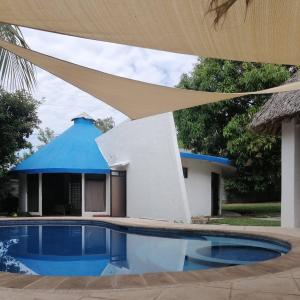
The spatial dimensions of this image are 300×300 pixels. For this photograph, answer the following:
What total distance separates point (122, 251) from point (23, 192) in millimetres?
9063

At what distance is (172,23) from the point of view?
311 cm

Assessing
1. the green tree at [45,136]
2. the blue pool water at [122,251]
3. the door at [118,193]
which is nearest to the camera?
the blue pool water at [122,251]

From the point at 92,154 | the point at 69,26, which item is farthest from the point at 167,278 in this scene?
the point at 92,154

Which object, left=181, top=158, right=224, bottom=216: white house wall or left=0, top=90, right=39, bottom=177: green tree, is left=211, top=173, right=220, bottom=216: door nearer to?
left=181, top=158, right=224, bottom=216: white house wall

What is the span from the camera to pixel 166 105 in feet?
18.3

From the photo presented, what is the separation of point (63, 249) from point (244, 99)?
10.9 m

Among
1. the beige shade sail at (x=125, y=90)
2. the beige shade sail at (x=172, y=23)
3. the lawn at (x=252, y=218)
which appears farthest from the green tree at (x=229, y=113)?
the beige shade sail at (x=172, y=23)

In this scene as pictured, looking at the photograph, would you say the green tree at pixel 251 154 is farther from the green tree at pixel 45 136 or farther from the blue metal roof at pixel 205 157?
the green tree at pixel 45 136

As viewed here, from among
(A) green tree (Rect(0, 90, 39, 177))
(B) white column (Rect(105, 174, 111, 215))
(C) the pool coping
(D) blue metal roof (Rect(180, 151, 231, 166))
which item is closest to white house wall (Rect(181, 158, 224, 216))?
(D) blue metal roof (Rect(180, 151, 231, 166))

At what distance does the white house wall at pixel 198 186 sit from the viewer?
15.5 metres

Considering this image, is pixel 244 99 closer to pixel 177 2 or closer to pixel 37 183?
pixel 37 183

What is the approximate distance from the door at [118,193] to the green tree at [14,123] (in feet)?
12.9

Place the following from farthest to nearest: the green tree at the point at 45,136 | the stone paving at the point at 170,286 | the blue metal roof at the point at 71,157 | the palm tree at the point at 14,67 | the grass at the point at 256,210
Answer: the green tree at the point at 45,136
the grass at the point at 256,210
the blue metal roof at the point at 71,157
the palm tree at the point at 14,67
the stone paving at the point at 170,286

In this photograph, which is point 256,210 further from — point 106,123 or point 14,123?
point 106,123
